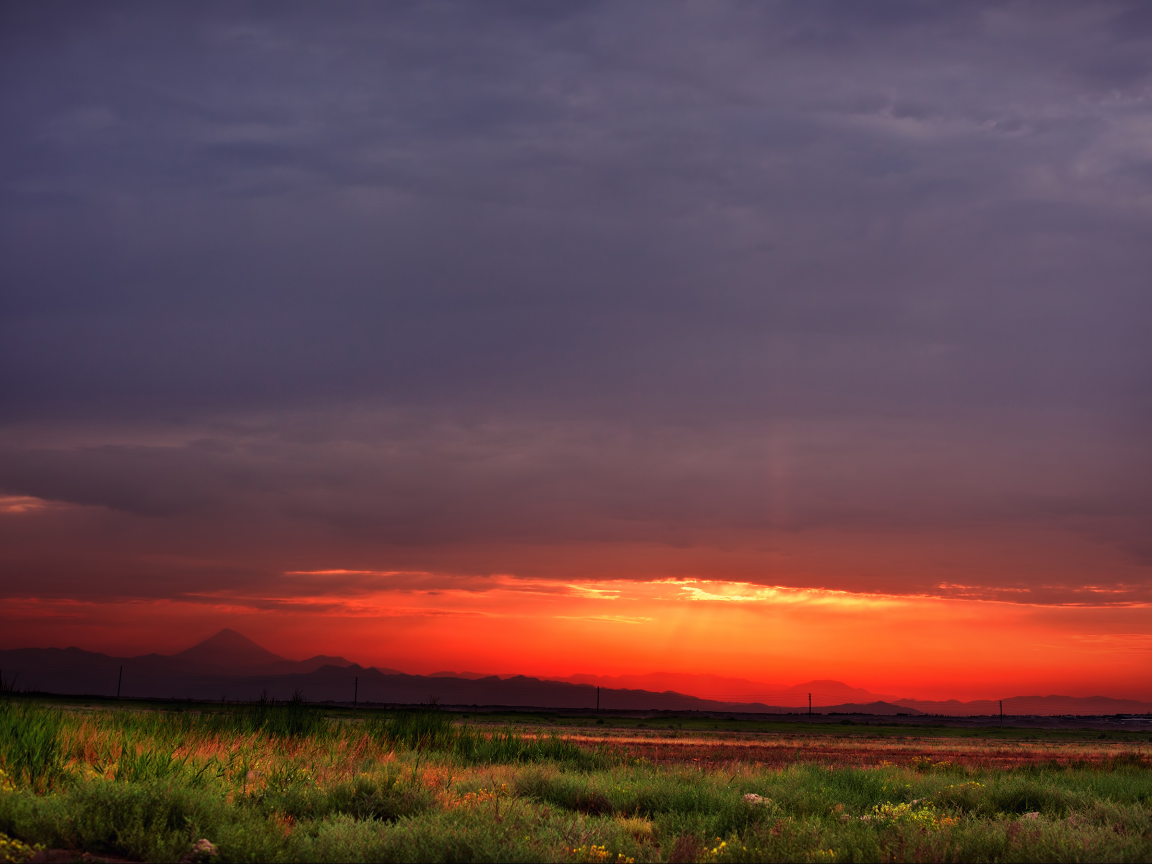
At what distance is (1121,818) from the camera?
41.8 ft

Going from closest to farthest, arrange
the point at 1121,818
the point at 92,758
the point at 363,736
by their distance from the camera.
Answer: the point at 1121,818, the point at 92,758, the point at 363,736

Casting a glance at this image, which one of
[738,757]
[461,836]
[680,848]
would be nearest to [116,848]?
[461,836]

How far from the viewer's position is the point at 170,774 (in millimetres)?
12789

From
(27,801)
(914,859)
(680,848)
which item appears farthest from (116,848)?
(914,859)

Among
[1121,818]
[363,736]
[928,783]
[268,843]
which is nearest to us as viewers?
[268,843]

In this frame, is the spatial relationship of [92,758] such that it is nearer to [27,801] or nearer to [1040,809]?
[27,801]

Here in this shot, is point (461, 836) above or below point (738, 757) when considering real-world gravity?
above

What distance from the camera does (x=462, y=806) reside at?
1182cm

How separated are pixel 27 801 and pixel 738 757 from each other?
21103mm

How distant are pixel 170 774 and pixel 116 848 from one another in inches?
149

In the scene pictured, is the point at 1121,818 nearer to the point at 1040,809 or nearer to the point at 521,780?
the point at 1040,809

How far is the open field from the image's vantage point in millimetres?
9352

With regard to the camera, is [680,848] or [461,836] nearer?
[461,836]

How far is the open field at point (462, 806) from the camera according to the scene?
9.35 meters
